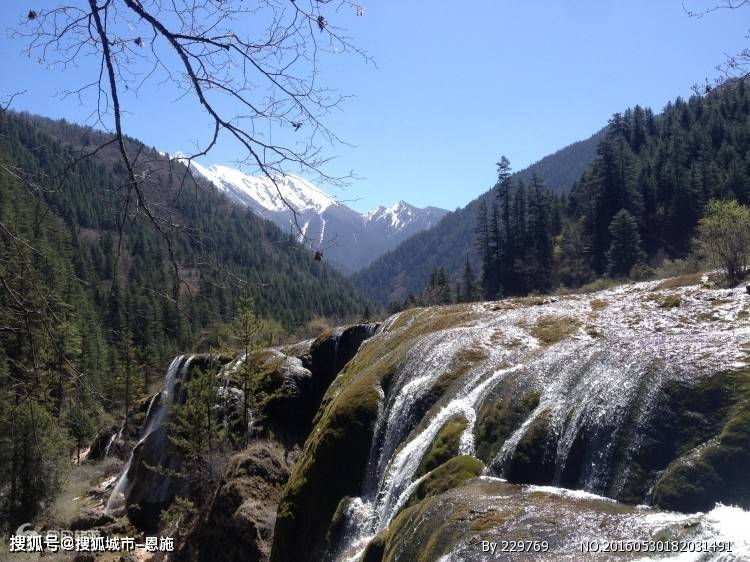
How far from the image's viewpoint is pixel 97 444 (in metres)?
39.4

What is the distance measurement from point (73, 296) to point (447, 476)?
28.5 metres

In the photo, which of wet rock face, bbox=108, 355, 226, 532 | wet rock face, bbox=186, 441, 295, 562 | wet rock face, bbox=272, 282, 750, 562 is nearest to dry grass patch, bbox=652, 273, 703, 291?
A: wet rock face, bbox=272, 282, 750, 562

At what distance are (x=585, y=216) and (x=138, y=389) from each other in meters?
49.6

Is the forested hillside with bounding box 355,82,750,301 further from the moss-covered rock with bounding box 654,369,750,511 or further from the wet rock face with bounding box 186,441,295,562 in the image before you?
the moss-covered rock with bounding box 654,369,750,511

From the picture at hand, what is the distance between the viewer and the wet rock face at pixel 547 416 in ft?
24.9

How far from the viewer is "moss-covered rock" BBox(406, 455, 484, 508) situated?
897cm

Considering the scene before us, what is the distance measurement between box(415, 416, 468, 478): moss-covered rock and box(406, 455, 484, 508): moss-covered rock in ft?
1.39

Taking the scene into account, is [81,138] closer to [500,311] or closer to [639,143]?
[500,311]

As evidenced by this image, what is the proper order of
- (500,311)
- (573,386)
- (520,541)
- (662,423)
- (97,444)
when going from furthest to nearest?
1. (97,444)
2. (500,311)
3. (573,386)
4. (662,423)
5. (520,541)

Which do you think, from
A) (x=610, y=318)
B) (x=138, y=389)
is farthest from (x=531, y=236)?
(x=610, y=318)

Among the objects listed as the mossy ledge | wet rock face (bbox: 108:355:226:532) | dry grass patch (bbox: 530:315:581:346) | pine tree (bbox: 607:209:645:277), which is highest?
pine tree (bbox: 607:209:645:277)

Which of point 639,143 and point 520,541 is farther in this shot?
point 639,143

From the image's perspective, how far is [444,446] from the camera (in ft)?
33.5

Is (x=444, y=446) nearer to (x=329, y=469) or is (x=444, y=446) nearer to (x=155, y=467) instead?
(x=329, y=469)
